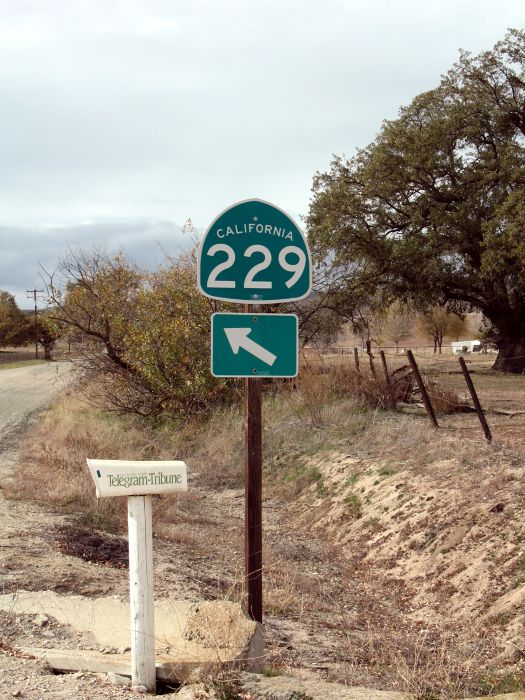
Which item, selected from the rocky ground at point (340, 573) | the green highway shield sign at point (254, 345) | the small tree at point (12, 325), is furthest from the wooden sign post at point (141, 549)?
the small tree at point (12, 325)

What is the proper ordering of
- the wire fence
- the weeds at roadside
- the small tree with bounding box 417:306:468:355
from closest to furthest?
the weeds at roadside → the wire fence → the small tree with bounding box 417:306:468:355

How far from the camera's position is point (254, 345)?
15.8 feet

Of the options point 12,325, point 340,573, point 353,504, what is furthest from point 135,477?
point 12,325

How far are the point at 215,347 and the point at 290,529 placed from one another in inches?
250

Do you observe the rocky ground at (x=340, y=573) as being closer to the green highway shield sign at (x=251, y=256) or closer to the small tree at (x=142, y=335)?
the green highway shield sign at (x=251, y=256)

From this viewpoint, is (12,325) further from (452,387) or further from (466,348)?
(452,387)

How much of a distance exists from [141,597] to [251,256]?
6.63ft

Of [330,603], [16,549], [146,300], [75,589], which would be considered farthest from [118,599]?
[146,300]

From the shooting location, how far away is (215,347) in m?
4.77

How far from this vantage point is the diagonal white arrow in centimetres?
480

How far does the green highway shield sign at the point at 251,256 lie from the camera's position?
4801mm

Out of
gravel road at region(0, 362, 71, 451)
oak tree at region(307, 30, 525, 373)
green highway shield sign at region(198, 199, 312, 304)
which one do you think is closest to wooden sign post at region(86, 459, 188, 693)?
green highway shield sign at region(198, 199, 312, 304)

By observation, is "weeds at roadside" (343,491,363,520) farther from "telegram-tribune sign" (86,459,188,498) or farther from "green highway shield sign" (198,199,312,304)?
"telegram-tribune sign" (86,459,188,498)

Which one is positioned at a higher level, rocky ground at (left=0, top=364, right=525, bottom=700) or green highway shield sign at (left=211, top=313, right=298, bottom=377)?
green highway shield sign at (left=211, top=313, right=298, bottom=377)
